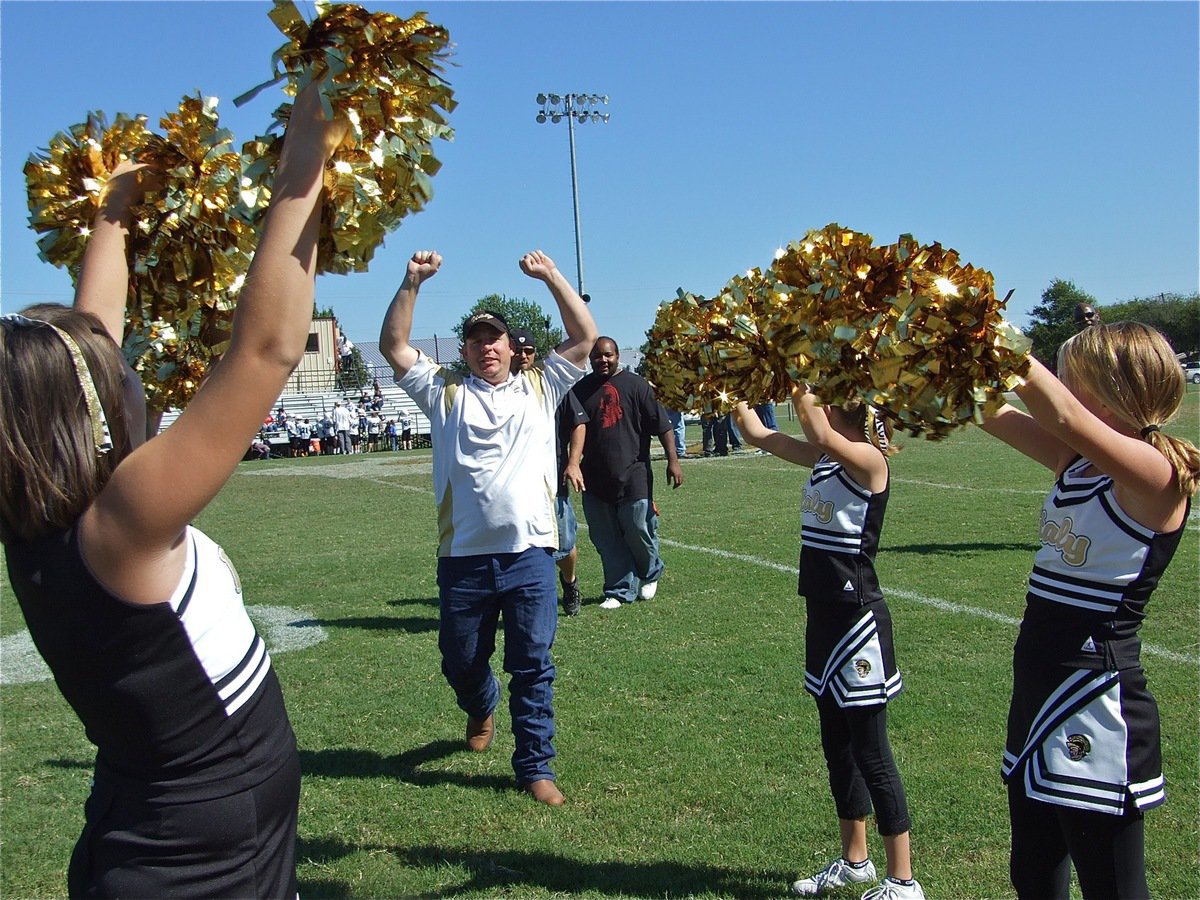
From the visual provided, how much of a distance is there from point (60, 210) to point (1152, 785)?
2.97 meters

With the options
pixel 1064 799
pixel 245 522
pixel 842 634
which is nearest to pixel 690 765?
pixel 842 634

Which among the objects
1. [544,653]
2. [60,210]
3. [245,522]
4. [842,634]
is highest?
[60,210]

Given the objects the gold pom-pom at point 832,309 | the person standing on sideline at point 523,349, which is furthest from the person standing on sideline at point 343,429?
the gold pom-pom at point 832,309

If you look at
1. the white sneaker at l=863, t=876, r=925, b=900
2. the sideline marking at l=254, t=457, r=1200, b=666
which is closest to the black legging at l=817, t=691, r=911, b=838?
the white sneaker at l=863, t=876, r=925, b=900

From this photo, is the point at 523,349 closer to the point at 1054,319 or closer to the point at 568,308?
the point at 568,308

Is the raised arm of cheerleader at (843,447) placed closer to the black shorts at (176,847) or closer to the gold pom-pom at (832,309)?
the gold pom-pom at (832,309)

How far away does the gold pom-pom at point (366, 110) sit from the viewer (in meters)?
1.62

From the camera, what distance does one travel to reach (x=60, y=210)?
7.82ft

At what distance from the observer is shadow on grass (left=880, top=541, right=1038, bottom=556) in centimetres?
959

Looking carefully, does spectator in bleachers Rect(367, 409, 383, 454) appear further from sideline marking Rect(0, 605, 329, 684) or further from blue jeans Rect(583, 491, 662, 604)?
blue jeans Rect(583, 491, 662, 604)

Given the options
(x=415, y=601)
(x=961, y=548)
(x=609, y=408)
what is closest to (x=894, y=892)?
(x=609, y=408)

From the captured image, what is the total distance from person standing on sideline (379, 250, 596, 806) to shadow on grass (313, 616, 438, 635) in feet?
9.60

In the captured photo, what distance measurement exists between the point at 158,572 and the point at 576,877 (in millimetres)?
2594

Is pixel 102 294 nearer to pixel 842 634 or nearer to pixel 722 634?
pixel 842 634
